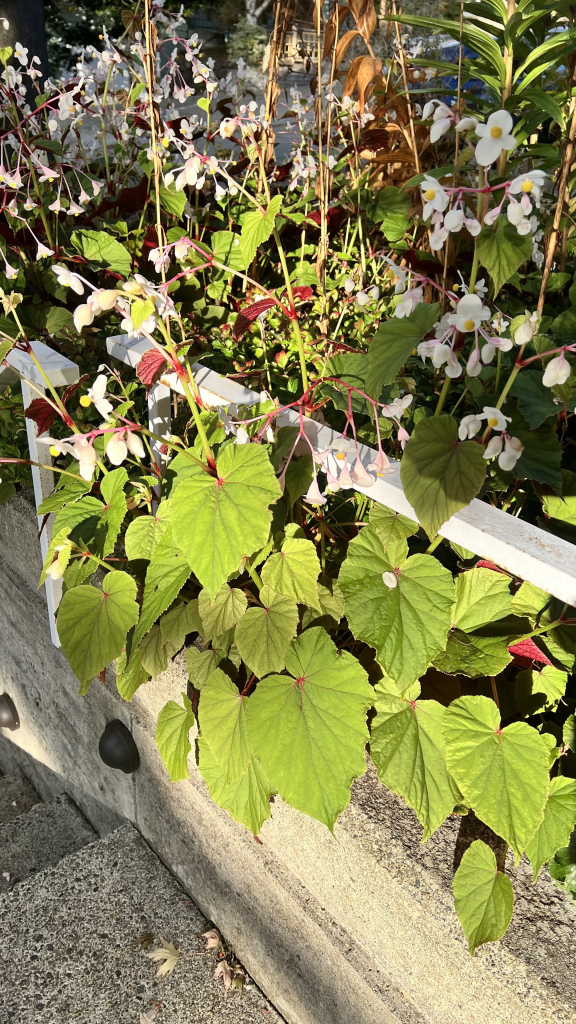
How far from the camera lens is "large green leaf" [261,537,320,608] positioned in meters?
1.17

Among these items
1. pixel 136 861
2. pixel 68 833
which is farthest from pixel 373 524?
pixel 68 833

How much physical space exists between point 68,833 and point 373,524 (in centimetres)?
157

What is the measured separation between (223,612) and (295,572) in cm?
15

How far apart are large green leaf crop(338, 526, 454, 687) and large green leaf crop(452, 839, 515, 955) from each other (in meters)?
0.27

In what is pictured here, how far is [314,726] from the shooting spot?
3.55 feet

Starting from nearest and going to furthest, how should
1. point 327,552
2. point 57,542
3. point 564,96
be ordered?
point 57,542 → point 327,552 → point 564,96

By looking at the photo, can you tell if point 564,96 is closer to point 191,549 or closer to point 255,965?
point 191,549

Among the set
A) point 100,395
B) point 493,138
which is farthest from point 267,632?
point 493,138

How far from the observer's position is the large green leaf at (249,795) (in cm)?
124

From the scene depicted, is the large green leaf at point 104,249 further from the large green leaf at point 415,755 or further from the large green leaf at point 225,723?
the large green leaf at point 415,755

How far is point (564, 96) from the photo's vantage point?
5.67ft

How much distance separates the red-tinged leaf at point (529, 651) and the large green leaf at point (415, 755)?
7.0 inches

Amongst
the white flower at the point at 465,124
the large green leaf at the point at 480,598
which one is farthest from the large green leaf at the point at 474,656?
the white flower at the point at 465,124

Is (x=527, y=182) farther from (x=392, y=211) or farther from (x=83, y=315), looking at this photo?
(x=392, y=211)
